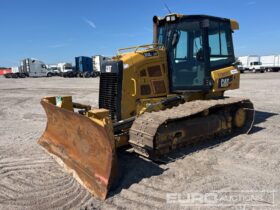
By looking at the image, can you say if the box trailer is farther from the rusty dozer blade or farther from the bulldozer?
the rusty dozer blade

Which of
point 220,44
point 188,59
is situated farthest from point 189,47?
point 220,44

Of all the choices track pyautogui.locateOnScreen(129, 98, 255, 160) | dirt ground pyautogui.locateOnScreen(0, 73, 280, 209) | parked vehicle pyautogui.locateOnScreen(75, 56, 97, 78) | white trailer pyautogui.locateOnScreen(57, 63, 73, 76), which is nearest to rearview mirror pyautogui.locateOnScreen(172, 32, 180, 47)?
track pyautogui.locateOnScreen(129, 98, 255, 160)

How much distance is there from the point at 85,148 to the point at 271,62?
49058 millimetres

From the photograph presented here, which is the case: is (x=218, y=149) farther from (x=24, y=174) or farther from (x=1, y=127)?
(x=1, y=127)

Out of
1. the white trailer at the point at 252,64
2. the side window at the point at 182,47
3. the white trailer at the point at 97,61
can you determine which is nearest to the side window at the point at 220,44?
the side window at the point at 182,47

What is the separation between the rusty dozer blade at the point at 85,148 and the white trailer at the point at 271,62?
48.1 meters

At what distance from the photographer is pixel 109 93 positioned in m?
6.39

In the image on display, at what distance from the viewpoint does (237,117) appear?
743cm

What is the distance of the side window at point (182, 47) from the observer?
707 cm

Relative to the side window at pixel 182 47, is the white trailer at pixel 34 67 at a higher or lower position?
higher

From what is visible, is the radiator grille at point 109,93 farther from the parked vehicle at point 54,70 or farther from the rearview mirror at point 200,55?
the parked vehicle at point 54,70

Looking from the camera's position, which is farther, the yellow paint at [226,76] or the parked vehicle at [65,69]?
the parked vehicle at [65,69]

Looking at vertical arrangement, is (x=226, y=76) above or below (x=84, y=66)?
below

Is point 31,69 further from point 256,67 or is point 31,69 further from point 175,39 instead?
point 175,39
